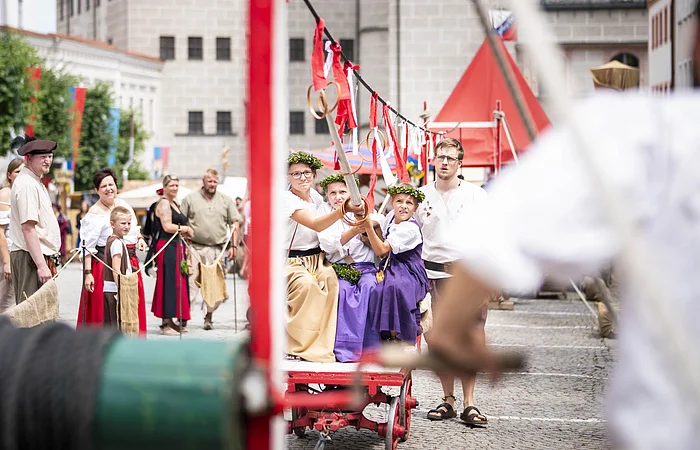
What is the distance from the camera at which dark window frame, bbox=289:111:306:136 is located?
62.1 meters

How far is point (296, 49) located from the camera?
60594 mm

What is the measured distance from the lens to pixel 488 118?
16656mm

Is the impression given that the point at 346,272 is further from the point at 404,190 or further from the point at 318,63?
the point at 318,63

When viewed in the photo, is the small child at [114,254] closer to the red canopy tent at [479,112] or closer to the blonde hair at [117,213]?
the blonde hair at [117,213]

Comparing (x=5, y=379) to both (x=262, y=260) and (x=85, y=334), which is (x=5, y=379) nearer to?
(x=85, y=334)

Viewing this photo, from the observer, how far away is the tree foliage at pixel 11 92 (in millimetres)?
38938

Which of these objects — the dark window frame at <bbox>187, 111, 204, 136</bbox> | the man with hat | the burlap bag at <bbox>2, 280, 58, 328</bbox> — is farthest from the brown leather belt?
the dark window frame at <bbox>187, 111, 204, 136</bbox>

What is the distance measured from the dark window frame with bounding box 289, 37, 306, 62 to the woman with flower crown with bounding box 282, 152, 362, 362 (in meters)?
54.2

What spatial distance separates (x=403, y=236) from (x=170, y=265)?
601 centimetres

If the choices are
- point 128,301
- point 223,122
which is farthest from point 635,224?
point 223,122

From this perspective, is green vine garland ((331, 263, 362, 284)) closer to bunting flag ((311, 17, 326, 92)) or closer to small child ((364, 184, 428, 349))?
small child ((364, 184, 428, 349))

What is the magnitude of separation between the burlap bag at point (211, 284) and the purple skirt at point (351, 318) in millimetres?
5851

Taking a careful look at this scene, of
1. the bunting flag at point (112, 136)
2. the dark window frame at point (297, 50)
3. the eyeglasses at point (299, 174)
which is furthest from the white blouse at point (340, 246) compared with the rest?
the dark window frame at point (297, 50)

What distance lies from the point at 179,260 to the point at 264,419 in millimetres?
10266
